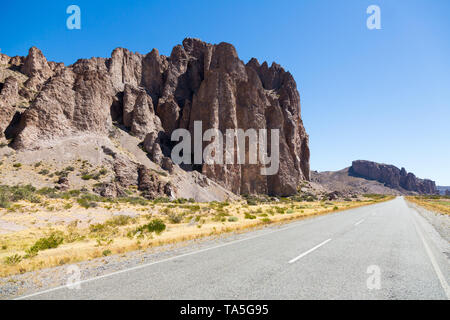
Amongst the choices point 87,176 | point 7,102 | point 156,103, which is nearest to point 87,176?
point 87,176

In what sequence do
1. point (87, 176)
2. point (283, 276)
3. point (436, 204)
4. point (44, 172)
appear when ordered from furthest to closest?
point (436, 204) → point (87, 176) → point (44, 172) → point (283, 276)

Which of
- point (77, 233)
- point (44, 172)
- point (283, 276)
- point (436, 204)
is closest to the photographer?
point (283, 276)

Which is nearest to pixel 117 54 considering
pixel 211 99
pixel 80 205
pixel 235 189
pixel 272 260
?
pixel 211 99

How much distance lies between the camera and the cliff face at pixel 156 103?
153 ft

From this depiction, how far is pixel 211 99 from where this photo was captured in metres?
69.7

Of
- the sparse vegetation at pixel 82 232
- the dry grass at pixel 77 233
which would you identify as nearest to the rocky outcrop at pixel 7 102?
the sparse vegetation at pixel 82 232

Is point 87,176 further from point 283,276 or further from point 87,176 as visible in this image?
point 283,276

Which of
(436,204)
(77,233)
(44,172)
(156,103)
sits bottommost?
(436,204)

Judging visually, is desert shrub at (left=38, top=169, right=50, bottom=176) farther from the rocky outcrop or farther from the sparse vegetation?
the rocky outcrop

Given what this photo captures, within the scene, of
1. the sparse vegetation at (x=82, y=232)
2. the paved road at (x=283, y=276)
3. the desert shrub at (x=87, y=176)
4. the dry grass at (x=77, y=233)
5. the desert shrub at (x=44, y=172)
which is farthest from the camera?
the desert shrub at (x=87, y=176)

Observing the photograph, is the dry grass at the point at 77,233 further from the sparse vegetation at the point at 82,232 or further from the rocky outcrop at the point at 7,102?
the rocky outcrop at the point at 7,102

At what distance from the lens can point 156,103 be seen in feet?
246
